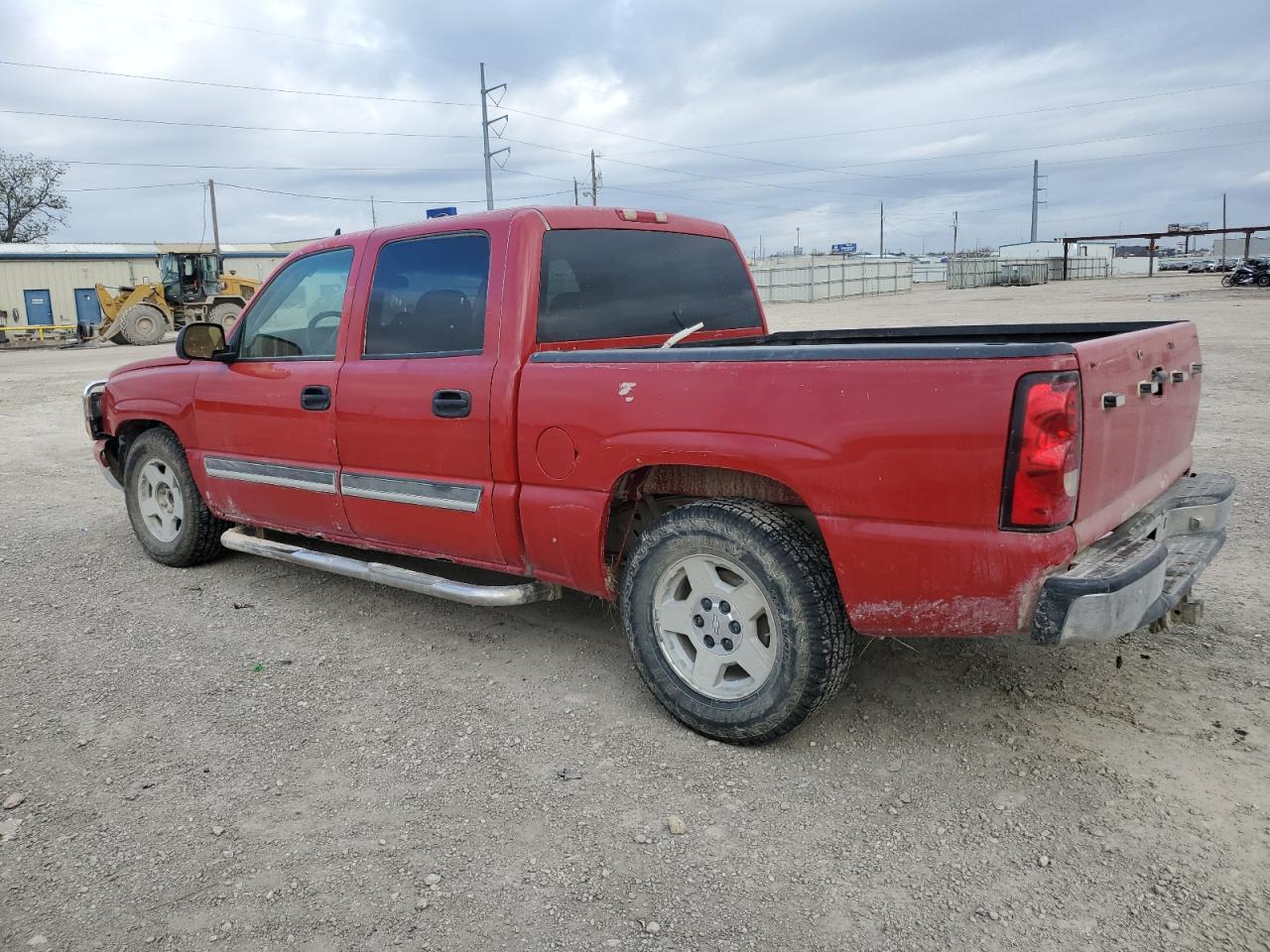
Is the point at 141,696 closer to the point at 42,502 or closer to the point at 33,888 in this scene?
the point at 33,888

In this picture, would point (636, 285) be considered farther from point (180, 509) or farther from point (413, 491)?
point (180, 509)

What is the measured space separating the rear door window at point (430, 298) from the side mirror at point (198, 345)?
3.87 feet

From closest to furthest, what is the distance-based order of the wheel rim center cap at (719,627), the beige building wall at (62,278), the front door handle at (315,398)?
the wheel rim center cap at (719,627), the front door handle at (315,398), the beige building wall at (62,278)

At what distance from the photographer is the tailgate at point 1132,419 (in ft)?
9.14

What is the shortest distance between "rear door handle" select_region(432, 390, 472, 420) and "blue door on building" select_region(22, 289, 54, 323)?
142 ft

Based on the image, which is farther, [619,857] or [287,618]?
[287,618]

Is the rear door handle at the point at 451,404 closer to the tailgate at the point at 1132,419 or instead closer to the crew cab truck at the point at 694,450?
the crew cab truck at the point at 694,450

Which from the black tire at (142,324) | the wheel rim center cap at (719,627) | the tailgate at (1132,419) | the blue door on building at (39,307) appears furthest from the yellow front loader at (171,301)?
the tailgate at (1132,419)

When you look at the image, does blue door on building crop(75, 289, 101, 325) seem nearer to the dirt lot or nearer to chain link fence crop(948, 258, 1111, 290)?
the dirt lot

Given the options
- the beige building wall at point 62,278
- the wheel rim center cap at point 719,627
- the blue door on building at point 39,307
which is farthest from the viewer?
the blue door on building at point 39,307

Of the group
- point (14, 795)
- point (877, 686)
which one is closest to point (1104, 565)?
point (877, 686)

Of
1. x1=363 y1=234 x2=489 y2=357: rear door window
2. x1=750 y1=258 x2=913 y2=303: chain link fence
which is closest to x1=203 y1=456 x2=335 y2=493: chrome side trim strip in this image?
x1=363 y1=234 x2=489 y2=357: rear door window

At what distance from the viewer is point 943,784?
3105 mm

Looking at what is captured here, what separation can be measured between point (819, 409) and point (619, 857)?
145 cm
